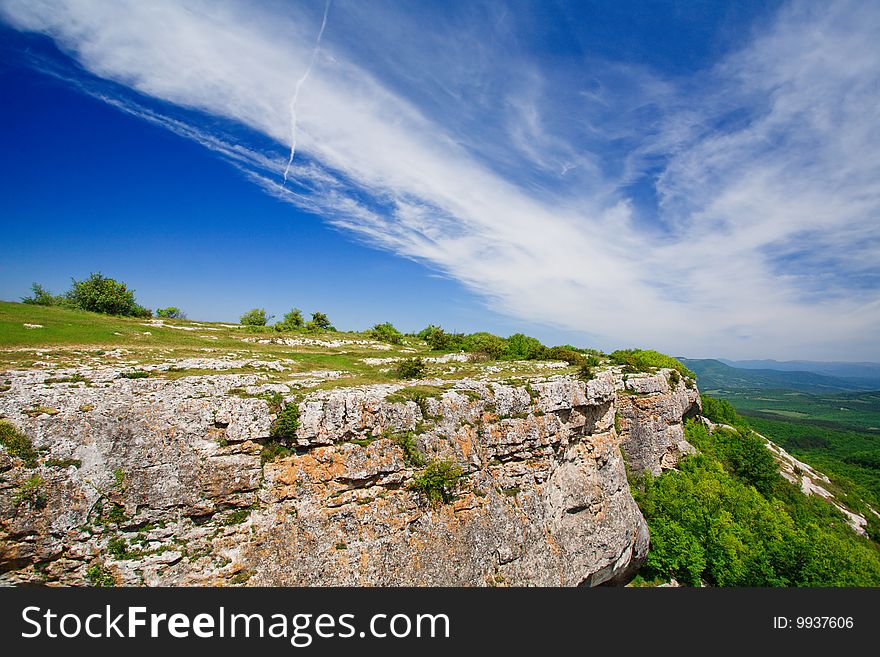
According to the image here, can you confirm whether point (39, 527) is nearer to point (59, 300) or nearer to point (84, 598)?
point (84, 598)

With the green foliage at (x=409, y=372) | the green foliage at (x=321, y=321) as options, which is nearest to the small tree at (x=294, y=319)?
the green foliage at (x=321, y=321)

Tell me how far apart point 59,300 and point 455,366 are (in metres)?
43.3

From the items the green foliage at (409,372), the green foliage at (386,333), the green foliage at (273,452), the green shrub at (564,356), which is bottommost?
the green foliage at (273,452)

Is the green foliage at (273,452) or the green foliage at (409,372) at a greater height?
the green foliage at (409,372)

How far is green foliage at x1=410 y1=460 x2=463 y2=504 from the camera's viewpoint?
530 inches

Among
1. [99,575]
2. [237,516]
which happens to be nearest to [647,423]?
[237,516]

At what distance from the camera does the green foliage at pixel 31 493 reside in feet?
30.3

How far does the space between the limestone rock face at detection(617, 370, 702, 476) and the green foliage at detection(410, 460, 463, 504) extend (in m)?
19.9

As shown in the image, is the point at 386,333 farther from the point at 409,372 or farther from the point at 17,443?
the point at 17,443

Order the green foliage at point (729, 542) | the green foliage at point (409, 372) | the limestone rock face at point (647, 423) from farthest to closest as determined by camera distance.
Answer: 1. the limestone rock face at point (647, 423)
2. the green foliage at point (729, 542)
3. the green foliage at point (409, 372)

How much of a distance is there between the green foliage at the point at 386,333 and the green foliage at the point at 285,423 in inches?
1061

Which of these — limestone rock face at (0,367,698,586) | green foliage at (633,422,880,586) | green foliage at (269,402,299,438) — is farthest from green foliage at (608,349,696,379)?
green foliage at (269,402,299,438)

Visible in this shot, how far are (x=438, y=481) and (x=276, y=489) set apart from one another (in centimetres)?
588

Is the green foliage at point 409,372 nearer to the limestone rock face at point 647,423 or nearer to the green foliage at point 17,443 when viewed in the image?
the green foliage at point 17,443
